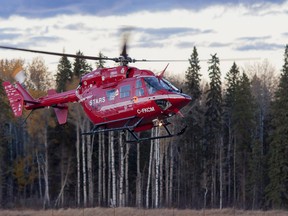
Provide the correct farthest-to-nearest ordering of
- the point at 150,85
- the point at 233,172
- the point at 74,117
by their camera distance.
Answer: the point at 233,172
the point at 74,117
the point at 150,85

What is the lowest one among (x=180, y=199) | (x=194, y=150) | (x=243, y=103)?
(x=180, y=199)

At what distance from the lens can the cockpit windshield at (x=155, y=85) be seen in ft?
70.0

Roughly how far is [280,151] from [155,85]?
30558 millimetres

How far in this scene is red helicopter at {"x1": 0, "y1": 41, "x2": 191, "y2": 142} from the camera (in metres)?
21.2

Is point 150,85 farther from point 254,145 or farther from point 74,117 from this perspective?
point 254,145

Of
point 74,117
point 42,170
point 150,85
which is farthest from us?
point 42,170

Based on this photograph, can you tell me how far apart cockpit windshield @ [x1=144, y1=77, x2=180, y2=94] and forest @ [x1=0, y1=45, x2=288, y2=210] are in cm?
2557

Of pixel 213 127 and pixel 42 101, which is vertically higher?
pixel 42 101

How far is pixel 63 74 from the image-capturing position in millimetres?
56375

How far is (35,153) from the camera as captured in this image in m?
53.4

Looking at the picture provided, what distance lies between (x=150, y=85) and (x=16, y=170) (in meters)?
34.9

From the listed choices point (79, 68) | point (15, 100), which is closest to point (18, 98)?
point (15, 100)

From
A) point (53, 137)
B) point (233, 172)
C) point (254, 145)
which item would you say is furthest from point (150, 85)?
point (233, 172)

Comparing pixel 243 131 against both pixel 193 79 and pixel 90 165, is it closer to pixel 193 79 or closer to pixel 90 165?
pixel 193 79
